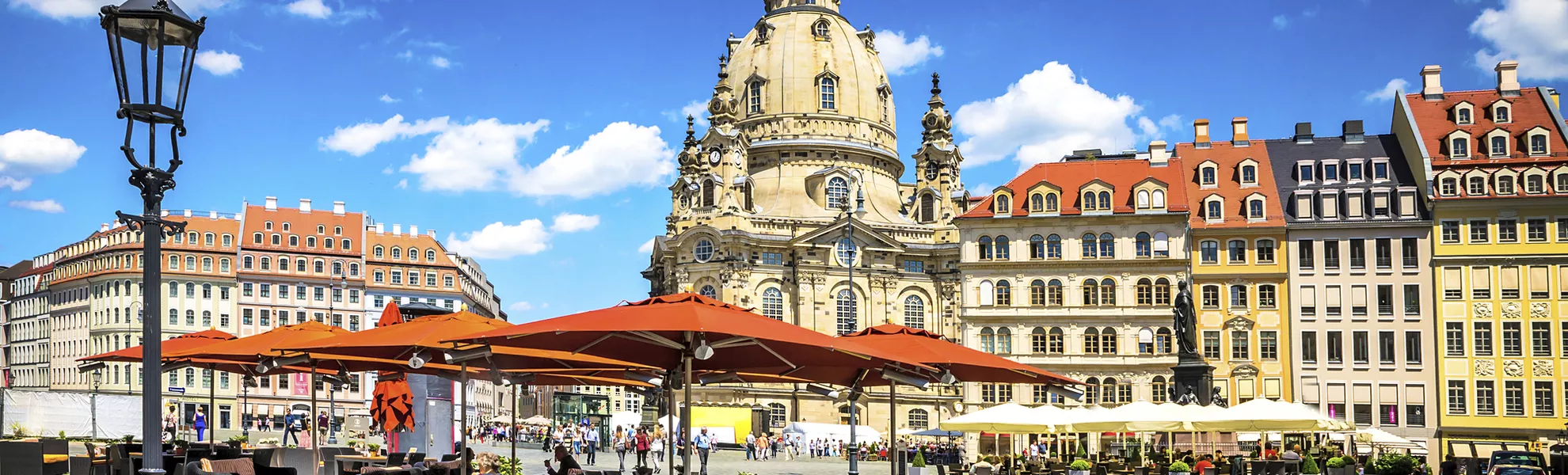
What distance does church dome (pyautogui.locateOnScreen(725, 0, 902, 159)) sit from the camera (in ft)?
351

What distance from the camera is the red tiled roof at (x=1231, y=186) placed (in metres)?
71.8

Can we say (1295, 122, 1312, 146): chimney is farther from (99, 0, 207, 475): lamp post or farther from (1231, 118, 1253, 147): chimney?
(99, 0, 207, 475): lamp post

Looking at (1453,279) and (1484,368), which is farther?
(1453,279)

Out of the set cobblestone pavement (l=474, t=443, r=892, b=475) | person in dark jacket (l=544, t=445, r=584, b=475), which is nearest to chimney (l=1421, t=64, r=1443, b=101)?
cobblestone pavement (l=474, t=443, r=892, b=475)

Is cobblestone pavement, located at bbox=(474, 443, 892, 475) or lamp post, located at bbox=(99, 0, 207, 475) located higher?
lamp post, located at bbox=(99, 0, 207, 475)

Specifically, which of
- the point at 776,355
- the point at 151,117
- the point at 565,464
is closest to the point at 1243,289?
the point at 565,464

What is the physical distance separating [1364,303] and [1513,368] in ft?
21.6

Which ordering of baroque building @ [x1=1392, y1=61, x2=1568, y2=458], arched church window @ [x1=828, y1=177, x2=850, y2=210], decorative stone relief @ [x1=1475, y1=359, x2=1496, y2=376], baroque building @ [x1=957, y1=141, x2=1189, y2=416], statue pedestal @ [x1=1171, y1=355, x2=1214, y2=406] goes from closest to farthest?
statue pedestal @ [x1=1171, y1=355, x2=1214, y2=406], baroque building @ [x1=1392, y1=61, x2=1568, y2=458], decorative stone relief @ [x1=1475, y1=359, x2=1496, y2=376], baroque building @ [x1=957, y1=141, x2=1189, y2=416], arched church window @ [x1=828, y1=177, x2=850, y2=210]

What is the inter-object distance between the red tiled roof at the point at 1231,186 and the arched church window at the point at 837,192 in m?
30.5

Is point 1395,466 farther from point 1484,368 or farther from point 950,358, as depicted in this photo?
point 1484,368

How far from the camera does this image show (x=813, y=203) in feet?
344

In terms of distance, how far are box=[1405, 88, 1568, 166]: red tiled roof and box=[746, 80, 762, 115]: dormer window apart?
147ft

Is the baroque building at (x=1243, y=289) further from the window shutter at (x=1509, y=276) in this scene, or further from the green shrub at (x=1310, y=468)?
the green shrub at (x=1310, y=468)

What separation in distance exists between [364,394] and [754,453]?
51.6m
